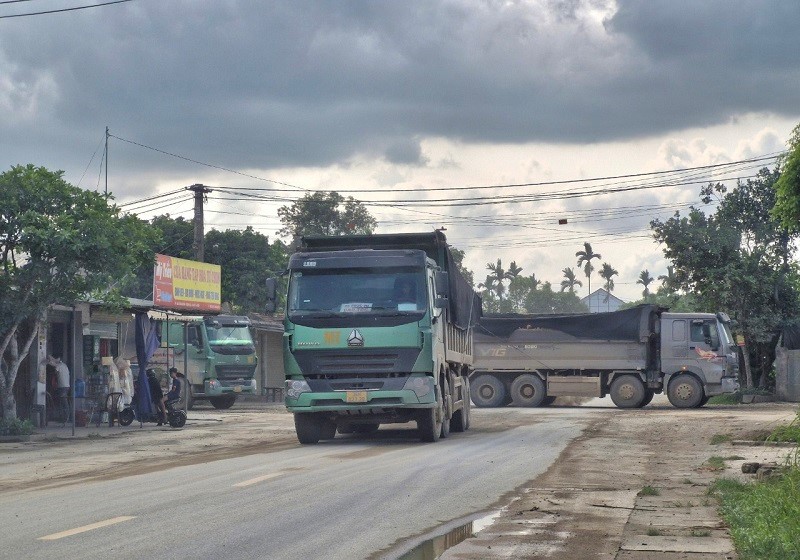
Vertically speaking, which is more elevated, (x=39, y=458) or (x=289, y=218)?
(x=289, y=218)

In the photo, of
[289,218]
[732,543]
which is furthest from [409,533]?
[289,218]

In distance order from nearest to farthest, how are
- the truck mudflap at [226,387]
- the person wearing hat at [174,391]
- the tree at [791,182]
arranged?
the tree at [791,182] < the person wearing hat at [174,391] < the truck mudflap at [226,387]

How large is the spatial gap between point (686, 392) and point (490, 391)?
6.17 m

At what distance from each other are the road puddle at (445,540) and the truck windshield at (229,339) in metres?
29.5

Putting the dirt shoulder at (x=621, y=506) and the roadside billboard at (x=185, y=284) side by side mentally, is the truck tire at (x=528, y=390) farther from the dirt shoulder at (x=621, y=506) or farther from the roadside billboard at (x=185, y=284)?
the dirt shoulder at (x=621, y=506)

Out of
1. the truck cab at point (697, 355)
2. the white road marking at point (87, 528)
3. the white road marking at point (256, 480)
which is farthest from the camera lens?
the truck cab at point (697, 355)

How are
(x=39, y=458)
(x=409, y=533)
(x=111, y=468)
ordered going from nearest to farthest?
(x=409, y=533) → (x=111, y=468) → (x=39, y=458)

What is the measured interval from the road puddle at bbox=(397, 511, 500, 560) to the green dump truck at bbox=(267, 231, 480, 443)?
837cm

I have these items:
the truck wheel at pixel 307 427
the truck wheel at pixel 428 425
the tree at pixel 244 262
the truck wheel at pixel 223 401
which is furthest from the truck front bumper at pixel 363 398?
the tree at pixel 244 262

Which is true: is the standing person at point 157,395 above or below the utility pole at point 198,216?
below

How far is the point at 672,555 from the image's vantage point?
7.94m

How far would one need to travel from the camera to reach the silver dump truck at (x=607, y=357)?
3466 cm

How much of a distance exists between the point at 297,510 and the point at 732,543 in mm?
3923

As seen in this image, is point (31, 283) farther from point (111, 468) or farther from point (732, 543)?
point (732, 543)
